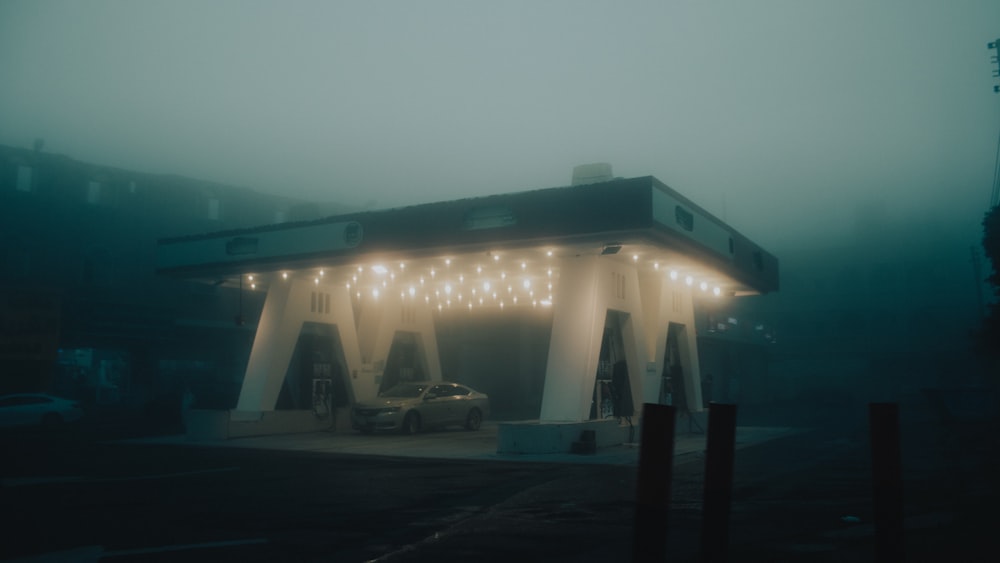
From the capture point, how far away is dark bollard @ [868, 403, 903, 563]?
193 inches

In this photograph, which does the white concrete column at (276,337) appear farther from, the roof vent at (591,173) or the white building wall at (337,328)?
the roof vent at (591,173)

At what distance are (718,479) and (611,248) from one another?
13.6 m

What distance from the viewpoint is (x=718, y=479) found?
4.04 m

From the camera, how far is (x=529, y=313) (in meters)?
41.2

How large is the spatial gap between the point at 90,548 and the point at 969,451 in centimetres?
1611

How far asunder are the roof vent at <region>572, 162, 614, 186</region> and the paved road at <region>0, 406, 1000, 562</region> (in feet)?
22.5

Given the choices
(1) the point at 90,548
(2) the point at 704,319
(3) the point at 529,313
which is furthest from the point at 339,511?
(2) the point at 704,319

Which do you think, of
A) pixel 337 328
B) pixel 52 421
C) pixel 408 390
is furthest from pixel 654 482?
pixel 52 421

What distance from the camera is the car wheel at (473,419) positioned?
25.6 meters

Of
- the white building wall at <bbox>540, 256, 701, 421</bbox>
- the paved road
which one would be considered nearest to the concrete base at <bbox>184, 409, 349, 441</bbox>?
the paved road

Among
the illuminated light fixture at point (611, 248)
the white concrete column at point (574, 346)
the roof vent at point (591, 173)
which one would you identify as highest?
the roof vent at point (591, 173)

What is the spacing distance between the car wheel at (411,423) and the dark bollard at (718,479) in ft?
64.1

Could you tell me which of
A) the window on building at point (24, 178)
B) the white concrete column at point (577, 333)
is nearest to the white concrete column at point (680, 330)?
the white concrete column at point (577, 333)

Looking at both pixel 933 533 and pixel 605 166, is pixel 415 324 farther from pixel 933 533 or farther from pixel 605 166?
pixel 933 533
